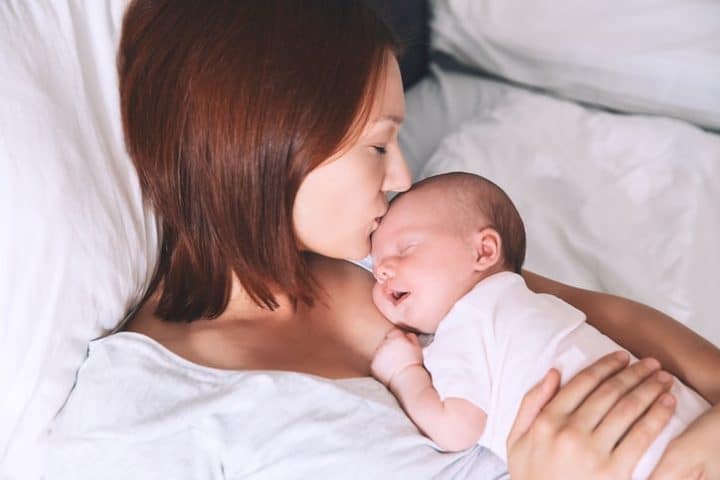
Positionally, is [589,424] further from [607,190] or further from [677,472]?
[607,190]

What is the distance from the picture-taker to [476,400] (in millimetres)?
936

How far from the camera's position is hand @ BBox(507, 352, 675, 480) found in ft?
2.81

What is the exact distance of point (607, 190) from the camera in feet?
4.82

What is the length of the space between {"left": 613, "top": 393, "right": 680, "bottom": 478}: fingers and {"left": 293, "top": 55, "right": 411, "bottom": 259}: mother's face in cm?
41

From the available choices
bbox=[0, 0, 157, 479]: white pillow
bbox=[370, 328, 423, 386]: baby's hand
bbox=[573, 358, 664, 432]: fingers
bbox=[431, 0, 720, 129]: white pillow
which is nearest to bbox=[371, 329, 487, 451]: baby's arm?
bbox=[370, 328, 423, 386]: baby's hand

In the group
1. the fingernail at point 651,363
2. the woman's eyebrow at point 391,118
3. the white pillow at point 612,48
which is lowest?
the fingernail at point 651,363

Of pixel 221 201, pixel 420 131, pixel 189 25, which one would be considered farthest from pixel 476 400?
pixel 420 131

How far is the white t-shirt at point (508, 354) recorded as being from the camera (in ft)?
3.05

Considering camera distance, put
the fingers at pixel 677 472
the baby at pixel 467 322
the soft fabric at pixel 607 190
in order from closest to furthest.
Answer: the fingers at pixel 677 472 → the baby at pixel 467 322 → the soft fabric at pixel 607 190

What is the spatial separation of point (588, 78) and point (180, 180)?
104 centimetres

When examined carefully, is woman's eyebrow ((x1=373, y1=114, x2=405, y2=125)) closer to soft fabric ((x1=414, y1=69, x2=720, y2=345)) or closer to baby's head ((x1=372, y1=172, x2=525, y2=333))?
baby's head ((x1=372, y1=172, x2=525, y2=333))

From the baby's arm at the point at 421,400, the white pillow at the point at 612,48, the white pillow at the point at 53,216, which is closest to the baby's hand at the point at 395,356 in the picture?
the baby's arm at the point at 421,400

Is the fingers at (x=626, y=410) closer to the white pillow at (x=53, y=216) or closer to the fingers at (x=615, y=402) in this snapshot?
the fingers at (x=615, y=402)

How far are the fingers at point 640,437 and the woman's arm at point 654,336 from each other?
0.13 meters
